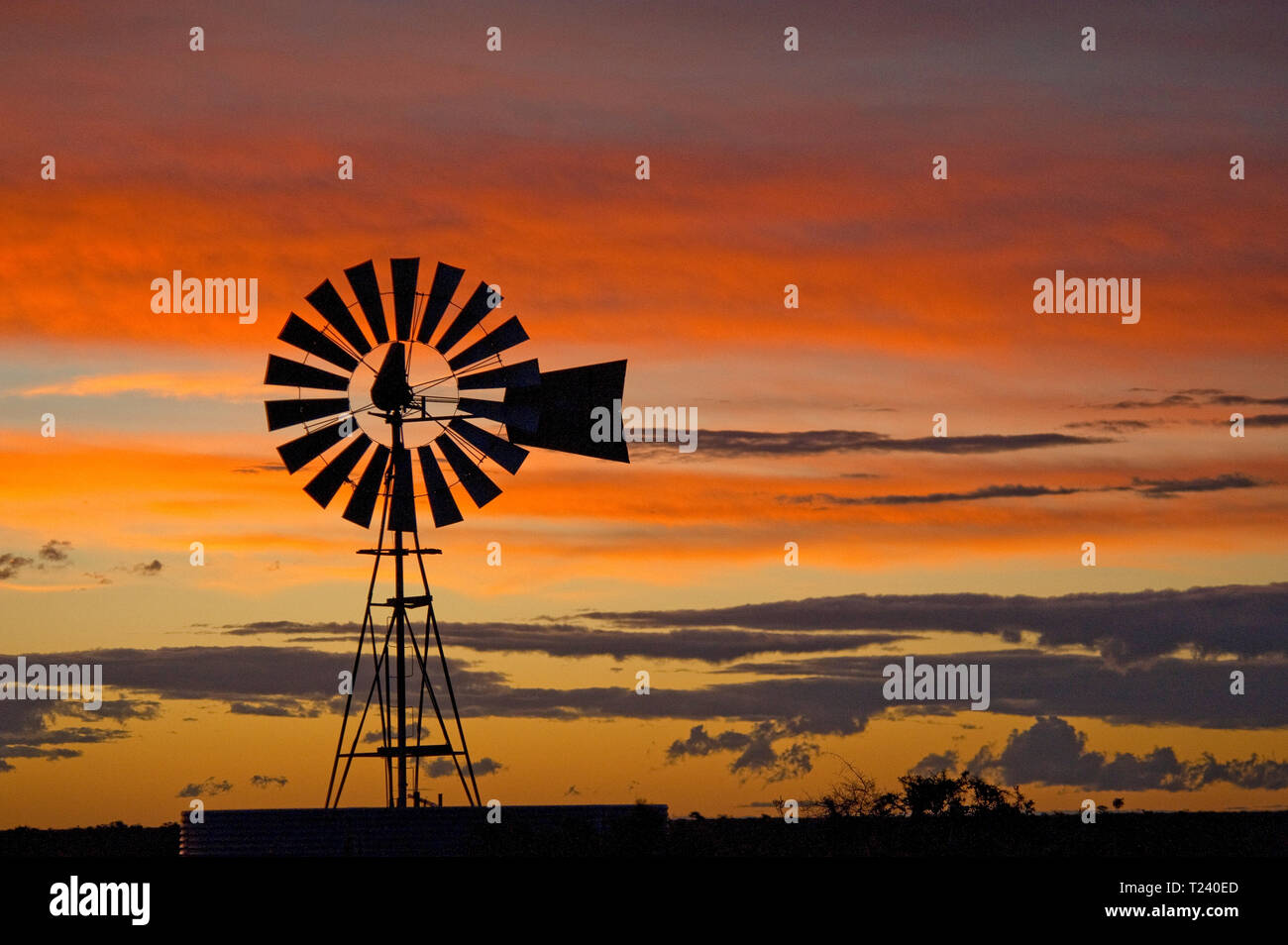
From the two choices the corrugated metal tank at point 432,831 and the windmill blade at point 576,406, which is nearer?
the corrugated metal tank at point 432,831

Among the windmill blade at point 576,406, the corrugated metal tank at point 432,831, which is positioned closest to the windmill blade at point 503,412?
the windmill blade at point 576,406

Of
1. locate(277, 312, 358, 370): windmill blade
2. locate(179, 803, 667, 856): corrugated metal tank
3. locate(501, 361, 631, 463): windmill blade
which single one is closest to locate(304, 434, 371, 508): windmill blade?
locate(277, 312, 358, 370): windmill blade

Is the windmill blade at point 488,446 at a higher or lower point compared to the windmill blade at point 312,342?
lower

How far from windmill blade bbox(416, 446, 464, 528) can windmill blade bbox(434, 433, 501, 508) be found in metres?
0.28

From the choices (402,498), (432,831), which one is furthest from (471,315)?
(432,831)

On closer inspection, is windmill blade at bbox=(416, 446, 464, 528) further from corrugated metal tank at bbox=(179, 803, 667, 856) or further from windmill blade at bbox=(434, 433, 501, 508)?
corrugated metal tank at bbox=(179, 803, 667, 856)

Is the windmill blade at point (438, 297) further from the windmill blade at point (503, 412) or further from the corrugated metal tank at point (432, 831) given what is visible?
the corrugated metal tank at point (432, 831)

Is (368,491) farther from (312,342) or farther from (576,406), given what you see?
(576,406)

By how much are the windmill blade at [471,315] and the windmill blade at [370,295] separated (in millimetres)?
1040

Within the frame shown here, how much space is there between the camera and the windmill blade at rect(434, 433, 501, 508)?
1288 inches

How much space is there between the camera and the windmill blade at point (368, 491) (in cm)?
3281

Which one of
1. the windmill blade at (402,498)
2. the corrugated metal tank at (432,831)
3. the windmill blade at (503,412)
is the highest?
the windmill blade at (503,412)
